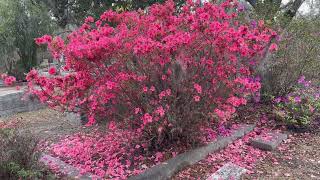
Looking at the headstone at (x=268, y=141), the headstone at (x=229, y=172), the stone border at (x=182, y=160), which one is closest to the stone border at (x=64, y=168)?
the stone border at (x=182, y=160)

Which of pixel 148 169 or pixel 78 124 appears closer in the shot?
pixel 148 169

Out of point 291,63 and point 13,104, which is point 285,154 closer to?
point 291,63

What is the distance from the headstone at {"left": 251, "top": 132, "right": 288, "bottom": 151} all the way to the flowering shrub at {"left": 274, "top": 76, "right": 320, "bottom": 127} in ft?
1.36

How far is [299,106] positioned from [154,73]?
290cm

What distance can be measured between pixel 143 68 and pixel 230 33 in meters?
0.98

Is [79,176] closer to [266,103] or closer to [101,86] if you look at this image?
[101,86]

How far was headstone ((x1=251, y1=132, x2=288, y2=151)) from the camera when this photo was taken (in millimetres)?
4180

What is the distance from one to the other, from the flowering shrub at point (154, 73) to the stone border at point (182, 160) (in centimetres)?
28

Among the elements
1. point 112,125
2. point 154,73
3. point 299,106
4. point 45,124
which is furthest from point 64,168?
point 299,106

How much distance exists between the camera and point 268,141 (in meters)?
4.25

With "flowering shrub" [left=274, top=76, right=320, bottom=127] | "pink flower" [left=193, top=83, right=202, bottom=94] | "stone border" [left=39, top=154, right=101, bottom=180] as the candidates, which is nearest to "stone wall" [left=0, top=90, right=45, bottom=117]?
"stone border" [left=39, top=154, right=101, bottom=180]

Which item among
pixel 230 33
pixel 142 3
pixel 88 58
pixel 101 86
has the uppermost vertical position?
pixel 142 3

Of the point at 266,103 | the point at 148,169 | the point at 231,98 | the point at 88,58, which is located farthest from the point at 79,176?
the point at 266,103

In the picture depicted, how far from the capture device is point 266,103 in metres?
5.64
